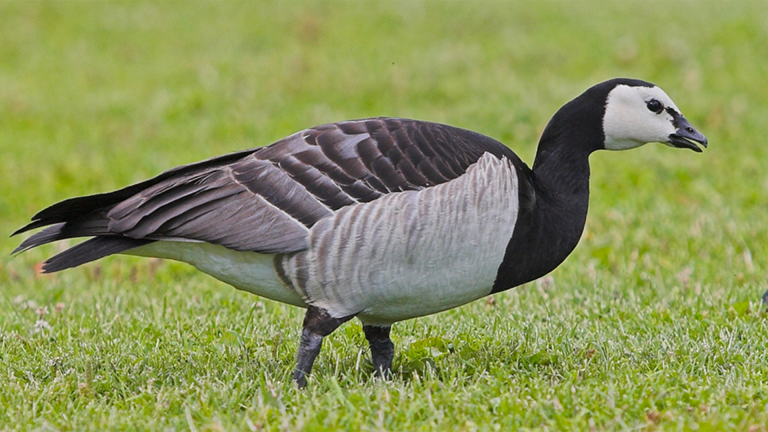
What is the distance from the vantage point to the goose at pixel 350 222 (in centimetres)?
407

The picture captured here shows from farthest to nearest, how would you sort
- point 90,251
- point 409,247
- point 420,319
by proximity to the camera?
point 420,319 < point 90,251 < point 409,247

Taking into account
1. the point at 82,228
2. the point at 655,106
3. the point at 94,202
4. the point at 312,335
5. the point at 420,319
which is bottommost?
the point at 420,319

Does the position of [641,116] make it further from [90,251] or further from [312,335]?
[90,251]

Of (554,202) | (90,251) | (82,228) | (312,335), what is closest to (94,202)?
(82,228)

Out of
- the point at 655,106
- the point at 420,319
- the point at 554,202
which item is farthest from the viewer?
the point at 420,319

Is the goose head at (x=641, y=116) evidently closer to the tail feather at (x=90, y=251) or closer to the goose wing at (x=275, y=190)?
the goose wing at (x=275, y=190)

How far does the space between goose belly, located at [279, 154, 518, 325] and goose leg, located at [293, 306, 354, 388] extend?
0.14 ft

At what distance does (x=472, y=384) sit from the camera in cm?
405

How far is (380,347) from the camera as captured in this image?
4.59 metres

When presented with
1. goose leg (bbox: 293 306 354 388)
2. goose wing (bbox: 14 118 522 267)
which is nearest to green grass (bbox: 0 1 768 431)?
goose leg (bbox: 293 306 354 388)

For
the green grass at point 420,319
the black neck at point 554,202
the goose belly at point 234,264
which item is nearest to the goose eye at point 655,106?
the black neck at point 554,202

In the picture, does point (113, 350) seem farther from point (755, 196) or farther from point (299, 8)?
point (299, 8)

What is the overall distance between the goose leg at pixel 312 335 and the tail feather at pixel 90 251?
0.84 meters

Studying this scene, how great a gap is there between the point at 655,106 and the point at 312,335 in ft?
6.83
